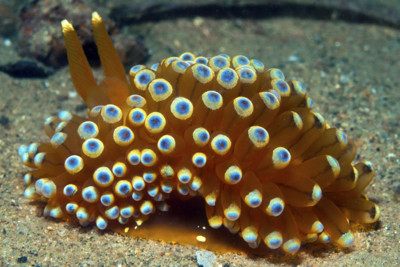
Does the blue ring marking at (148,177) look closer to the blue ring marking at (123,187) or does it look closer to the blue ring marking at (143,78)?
the blue ring marking at (123,187)

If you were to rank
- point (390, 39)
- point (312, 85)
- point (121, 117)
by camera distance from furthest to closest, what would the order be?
point (390, 39) → point (312, 85) → point (121, 117)

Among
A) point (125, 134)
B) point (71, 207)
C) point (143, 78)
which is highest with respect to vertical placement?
point (143, 78)

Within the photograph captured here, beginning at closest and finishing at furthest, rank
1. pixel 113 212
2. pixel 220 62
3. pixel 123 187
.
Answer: pixel 123 187 → pixel 113 212 → pixel 220 62

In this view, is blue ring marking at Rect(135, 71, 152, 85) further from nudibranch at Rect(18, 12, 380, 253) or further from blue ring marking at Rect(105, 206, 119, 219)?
blue ring marking at Rect(105, 206, 119, 219)

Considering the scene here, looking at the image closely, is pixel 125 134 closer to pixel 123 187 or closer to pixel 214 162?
pixel 123 187

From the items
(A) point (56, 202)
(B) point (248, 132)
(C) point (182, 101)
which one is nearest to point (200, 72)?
(C) point (182, 101)

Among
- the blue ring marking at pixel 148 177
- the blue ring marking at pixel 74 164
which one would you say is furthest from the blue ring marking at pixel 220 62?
the blue ring marking at pixel 74 164

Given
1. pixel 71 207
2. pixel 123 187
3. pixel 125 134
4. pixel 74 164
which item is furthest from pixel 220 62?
pixel 71 207

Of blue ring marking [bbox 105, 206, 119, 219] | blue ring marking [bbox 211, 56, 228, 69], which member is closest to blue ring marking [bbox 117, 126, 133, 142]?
blue ring marking [bbox 105, 206, 119, 219]

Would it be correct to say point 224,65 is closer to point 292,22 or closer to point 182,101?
point 182,101
